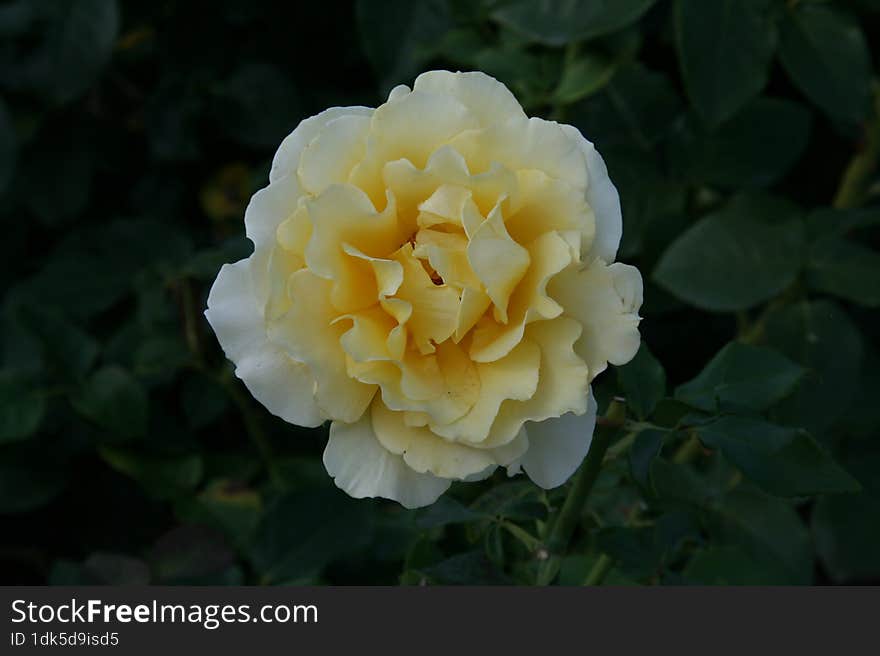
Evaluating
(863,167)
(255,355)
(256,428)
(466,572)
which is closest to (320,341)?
(255,355)

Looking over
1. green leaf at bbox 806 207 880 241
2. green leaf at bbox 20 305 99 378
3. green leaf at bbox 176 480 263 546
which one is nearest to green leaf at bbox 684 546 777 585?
green leaf at bbox 806 207 880 241

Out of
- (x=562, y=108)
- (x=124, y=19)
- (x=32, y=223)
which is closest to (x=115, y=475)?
(x=32, y=223)

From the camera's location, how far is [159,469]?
1625mm

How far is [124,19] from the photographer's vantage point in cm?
193

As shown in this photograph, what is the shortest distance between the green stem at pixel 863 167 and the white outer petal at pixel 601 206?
0.86 m

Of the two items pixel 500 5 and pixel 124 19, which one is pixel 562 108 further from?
pixel 124 19

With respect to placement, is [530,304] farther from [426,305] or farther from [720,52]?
[720,52]

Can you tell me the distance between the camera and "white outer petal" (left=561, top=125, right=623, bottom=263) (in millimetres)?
872

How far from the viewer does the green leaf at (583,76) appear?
56.6 inches

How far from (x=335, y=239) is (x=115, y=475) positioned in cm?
108

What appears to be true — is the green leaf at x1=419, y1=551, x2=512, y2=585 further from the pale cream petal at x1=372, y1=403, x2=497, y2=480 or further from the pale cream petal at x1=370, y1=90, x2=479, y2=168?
the pale cream petal at x1=370, y1=90, x2=479, y2=168

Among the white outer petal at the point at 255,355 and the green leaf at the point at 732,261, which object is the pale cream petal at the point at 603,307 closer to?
the white outer petal at the point at 255,355

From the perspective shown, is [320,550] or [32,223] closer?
[320,550]

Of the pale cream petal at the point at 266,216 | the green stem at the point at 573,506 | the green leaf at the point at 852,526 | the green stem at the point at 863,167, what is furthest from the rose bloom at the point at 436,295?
the green leaf at the point at 852,526
